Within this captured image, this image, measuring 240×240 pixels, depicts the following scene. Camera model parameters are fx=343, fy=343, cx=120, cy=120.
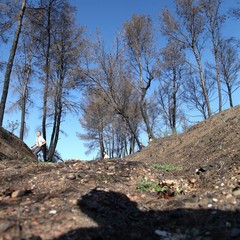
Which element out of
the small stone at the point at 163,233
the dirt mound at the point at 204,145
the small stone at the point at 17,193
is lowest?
the small stone at the point at 163,233

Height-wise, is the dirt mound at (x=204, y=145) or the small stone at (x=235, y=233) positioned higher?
the dirt mound at (x=204, y=145)

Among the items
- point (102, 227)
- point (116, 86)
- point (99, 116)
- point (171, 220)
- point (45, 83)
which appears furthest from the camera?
point (99, 116)

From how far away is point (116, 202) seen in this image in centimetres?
392

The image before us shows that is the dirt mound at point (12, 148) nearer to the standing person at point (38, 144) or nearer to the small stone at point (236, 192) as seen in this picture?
the standing person at point (38, 144)

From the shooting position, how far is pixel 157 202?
4.08 meters

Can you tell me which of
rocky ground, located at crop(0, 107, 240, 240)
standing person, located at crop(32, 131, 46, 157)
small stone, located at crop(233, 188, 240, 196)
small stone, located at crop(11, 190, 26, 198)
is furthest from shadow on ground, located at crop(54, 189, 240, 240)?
standing person, located at crop(32, 131, 46, 157)

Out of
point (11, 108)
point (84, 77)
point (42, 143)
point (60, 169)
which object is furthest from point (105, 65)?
point (60, 169)

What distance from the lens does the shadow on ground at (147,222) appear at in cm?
307

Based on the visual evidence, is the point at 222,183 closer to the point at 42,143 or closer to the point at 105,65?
the point at 42,143

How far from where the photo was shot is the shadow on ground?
3071 millimetres

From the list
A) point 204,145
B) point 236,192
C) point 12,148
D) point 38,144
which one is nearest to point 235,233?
point 236,192

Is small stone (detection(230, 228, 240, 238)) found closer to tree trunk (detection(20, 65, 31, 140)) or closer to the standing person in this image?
the standing person

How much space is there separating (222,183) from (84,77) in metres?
16.4

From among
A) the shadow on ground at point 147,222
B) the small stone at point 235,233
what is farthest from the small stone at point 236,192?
the small stone at point 235,233
